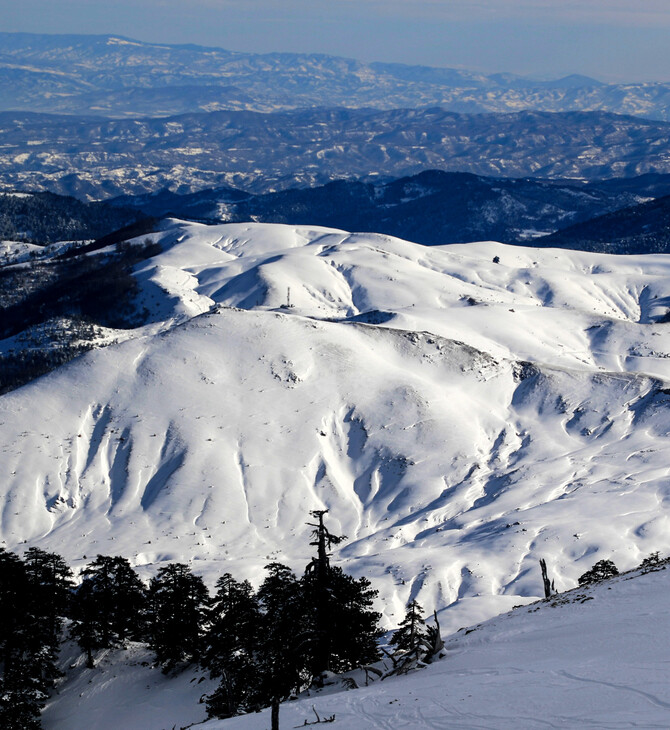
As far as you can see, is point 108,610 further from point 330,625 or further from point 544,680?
point 544,680

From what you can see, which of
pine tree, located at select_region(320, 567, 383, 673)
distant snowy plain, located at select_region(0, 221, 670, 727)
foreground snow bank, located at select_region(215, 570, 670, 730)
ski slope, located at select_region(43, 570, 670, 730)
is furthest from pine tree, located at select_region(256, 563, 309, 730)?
distant snowy plain, located at select_region(0, 221, 670, 727)

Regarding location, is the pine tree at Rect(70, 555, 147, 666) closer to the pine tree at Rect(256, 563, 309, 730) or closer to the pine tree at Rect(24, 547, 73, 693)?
the pine tree at Rect(24, 547, 73, 693)

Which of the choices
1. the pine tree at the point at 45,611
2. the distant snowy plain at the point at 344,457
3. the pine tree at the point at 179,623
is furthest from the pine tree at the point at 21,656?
the distant snowy plain at the point at 344,457

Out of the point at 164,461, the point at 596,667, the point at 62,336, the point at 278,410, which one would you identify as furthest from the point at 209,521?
the point at 62,336

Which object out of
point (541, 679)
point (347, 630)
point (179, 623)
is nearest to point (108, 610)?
point (179, 623)

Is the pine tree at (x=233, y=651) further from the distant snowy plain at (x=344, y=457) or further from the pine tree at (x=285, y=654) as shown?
the distant snowy plain at (x=344, y=457)
